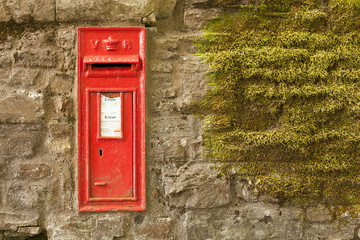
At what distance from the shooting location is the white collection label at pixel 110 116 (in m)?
1.72

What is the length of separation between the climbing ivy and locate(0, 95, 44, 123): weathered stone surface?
3.34ft

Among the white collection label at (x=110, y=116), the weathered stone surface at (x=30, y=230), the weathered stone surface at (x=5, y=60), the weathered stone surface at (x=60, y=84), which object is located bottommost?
the weathered stone surface at (x=30, y=230)

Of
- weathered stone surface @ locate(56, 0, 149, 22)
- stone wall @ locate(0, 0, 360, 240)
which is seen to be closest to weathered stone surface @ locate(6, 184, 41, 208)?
stone wall @ locate(0, 0, 360, 240)

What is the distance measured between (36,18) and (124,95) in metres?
0.77

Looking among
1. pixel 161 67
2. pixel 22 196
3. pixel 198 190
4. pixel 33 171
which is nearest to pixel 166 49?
pixel 161 67

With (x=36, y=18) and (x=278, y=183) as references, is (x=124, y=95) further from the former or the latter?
(x=278, y=183)

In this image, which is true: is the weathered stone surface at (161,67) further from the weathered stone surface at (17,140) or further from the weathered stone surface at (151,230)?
the weathered stone surface at (151,230)

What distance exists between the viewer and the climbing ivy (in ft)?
5.87

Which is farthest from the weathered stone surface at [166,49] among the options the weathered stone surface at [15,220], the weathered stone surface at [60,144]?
the weathered stone surface at [15,220]

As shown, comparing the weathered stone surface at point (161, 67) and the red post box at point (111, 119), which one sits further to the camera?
the weathered stone surface at point (161, 67)

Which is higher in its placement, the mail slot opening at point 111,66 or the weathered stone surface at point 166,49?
the weathered stone surface at point 166,49

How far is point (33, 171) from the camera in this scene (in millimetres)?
1812

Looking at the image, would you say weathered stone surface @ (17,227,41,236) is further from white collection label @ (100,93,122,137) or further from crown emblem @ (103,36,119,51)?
crown emblem @ (103,36,119,51)

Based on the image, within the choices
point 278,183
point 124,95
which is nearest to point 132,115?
point 124,95
